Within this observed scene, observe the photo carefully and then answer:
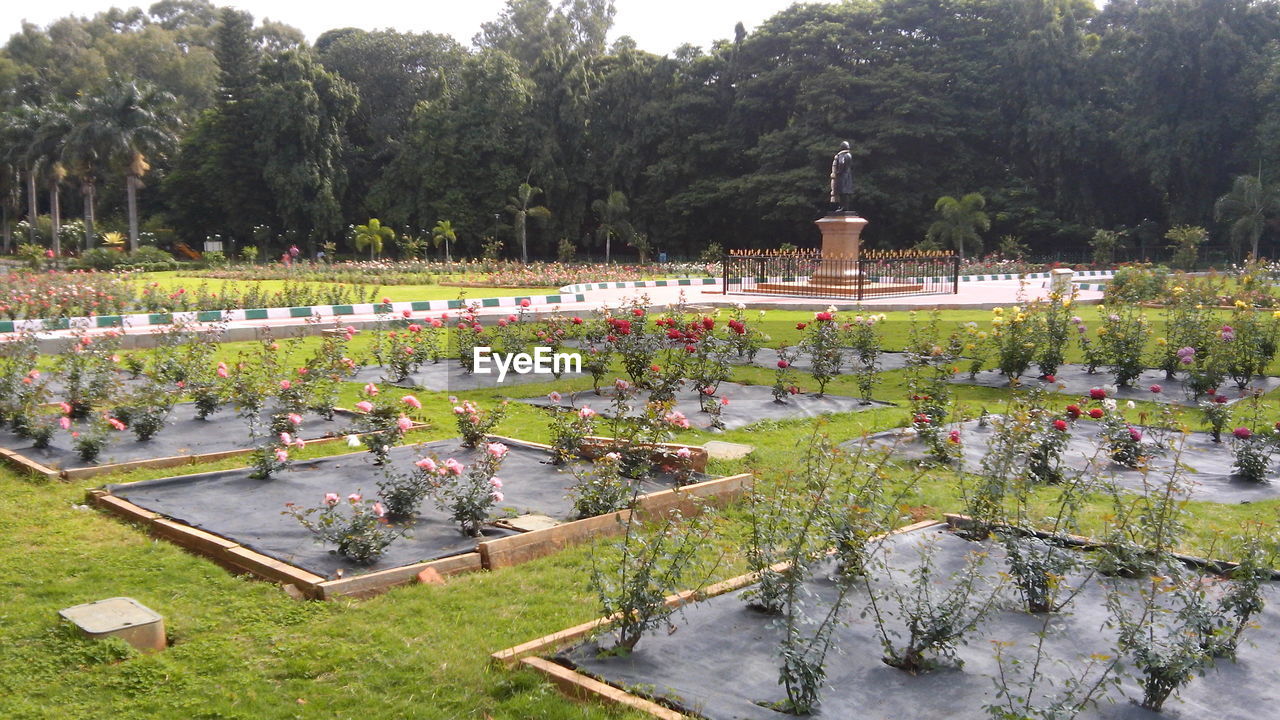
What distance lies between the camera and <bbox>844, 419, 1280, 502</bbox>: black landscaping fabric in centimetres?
567

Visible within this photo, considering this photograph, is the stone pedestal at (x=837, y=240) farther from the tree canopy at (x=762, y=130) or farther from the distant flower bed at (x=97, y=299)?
the tree canopy at (x=762, y=130)

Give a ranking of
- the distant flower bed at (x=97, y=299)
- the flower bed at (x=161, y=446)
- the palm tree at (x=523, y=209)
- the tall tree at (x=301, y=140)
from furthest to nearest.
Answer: the tall tree at (x=301, y=140) < the palm tree at (x=523, y=209) < the distant flower bed at (x=97, y=299) < the flower bed at (x=161, y=446)

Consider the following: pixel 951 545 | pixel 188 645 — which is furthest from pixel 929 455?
pixel 188 645

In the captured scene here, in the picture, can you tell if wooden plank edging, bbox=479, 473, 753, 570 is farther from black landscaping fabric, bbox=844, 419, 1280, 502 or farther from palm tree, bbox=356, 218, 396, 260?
palm tree, bbox=356, 218, 396, 260

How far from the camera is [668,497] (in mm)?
5020

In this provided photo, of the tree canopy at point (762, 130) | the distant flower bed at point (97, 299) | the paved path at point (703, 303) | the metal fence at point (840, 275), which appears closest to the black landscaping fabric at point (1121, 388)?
the paved path at point (703, 303)

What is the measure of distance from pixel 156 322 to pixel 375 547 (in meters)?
10.6

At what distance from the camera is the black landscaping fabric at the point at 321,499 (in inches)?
179

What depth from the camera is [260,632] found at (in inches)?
148

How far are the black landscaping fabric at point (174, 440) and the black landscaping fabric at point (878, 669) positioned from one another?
3.25 m

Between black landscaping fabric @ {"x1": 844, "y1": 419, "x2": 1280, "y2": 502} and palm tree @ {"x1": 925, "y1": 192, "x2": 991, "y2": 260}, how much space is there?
86.7ft

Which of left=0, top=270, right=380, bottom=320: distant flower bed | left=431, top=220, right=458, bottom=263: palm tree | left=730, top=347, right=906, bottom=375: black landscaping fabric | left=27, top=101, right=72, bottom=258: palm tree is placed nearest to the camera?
left=730, top=347, right=906, bottom=375: black landscaping fabric

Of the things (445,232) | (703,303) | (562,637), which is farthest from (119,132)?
(562,637)

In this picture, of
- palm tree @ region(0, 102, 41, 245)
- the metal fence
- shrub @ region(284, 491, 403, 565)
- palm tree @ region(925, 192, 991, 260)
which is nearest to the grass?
shrub @ region(284, 491, 403, 565)
